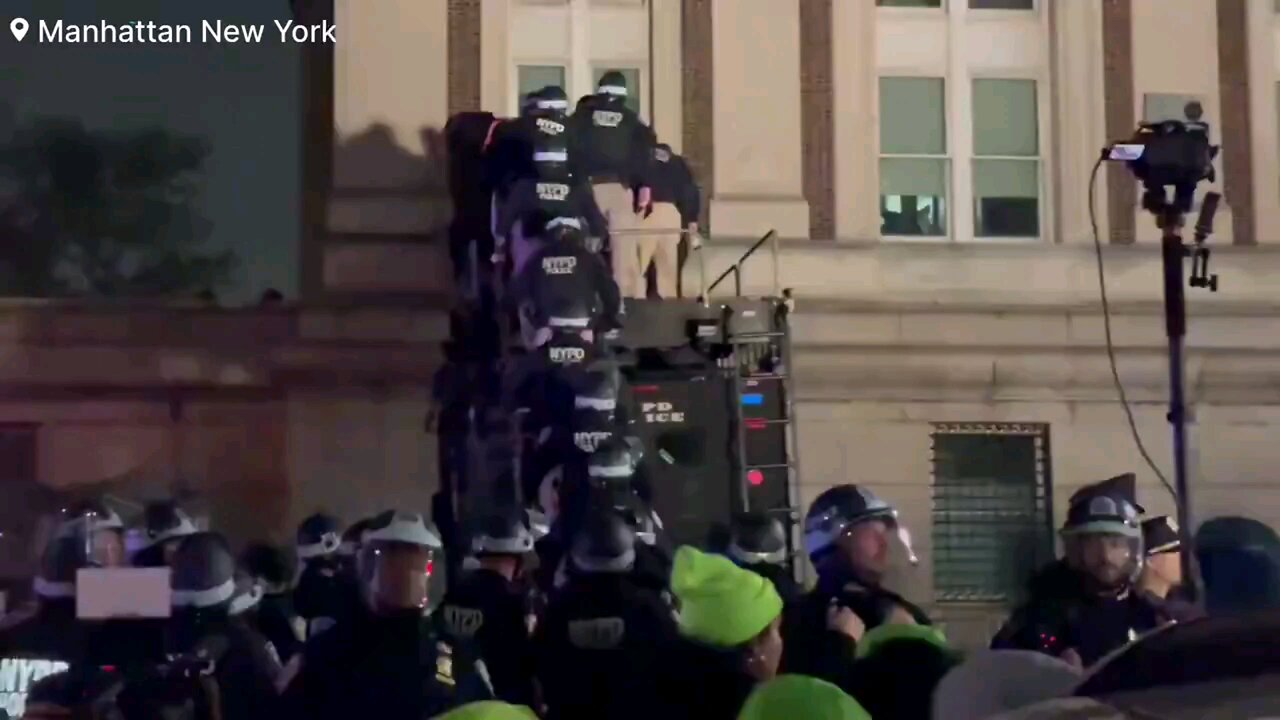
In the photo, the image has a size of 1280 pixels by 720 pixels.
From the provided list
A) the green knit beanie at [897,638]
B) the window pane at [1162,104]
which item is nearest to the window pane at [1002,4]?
the window pane at [1162,104]

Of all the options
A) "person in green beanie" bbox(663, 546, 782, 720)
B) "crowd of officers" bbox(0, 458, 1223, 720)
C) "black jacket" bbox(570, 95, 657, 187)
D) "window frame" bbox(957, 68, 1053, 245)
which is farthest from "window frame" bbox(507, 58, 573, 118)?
"person in green beanie" bbox(663, 546, 782, 720)

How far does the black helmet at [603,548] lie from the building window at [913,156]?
402 inches

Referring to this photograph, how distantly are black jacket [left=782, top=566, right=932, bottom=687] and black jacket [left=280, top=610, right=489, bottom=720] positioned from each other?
1158mm

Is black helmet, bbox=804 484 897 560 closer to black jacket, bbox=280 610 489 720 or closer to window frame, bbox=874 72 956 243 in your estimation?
black jacket, bbox=280 610 489 720

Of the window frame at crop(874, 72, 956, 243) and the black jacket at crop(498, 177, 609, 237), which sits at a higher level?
the window frame at crop(874, 72, 956, 243)

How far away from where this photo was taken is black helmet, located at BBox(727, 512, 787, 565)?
8.24 metres

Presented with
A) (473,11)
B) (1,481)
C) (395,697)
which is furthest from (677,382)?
(1,481)

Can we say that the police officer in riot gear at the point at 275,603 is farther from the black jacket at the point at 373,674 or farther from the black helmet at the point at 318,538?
the black jacket at the point at 373,674

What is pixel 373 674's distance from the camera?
4.87m

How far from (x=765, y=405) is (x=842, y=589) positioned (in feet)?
15.7

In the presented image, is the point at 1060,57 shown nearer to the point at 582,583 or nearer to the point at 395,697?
the point at 582,583

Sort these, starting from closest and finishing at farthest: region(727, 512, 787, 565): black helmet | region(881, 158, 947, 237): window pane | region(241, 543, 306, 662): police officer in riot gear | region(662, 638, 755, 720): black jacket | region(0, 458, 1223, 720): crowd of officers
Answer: region(662, 638, 755, 720): black jacket < region(0, 458, 1223, 720): crowd of officers < region(241, 543, 306, 662): police officer in riot gear < region(727, 512, 787, 565): black helmet < region(881, 158, 947, 237): window pane

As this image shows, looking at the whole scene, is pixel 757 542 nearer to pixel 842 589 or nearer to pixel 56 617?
pixel 842 589

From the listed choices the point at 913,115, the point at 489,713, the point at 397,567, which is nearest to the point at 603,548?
the point at 397,567
